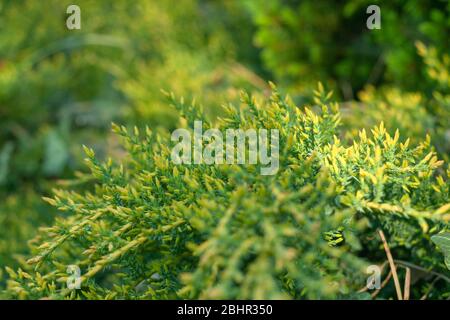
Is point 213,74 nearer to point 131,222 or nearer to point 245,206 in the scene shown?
point 131,222

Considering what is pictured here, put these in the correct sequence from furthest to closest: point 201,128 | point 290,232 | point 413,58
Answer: point 413,58
point 201,128
point 290,232

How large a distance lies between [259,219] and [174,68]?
5.66 feet

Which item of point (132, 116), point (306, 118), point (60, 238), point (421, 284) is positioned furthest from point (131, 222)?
point (132, 116)

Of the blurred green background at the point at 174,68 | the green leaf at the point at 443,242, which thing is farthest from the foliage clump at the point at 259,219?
the blurred green background at the point at 174,68

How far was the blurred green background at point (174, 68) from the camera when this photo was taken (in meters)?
1.84

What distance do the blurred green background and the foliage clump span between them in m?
0.50

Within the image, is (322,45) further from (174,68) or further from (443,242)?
(443,242)

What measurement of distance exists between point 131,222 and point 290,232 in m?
0.38

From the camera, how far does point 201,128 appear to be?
1.18m

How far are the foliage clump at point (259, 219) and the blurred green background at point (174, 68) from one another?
50 cm

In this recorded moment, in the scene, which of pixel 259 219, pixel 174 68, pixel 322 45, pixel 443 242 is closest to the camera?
pixel 259 219

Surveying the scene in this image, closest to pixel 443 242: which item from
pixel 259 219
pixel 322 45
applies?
pixel 259 219

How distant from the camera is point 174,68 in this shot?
8.02 feet

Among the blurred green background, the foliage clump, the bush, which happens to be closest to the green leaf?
the foliage clump
